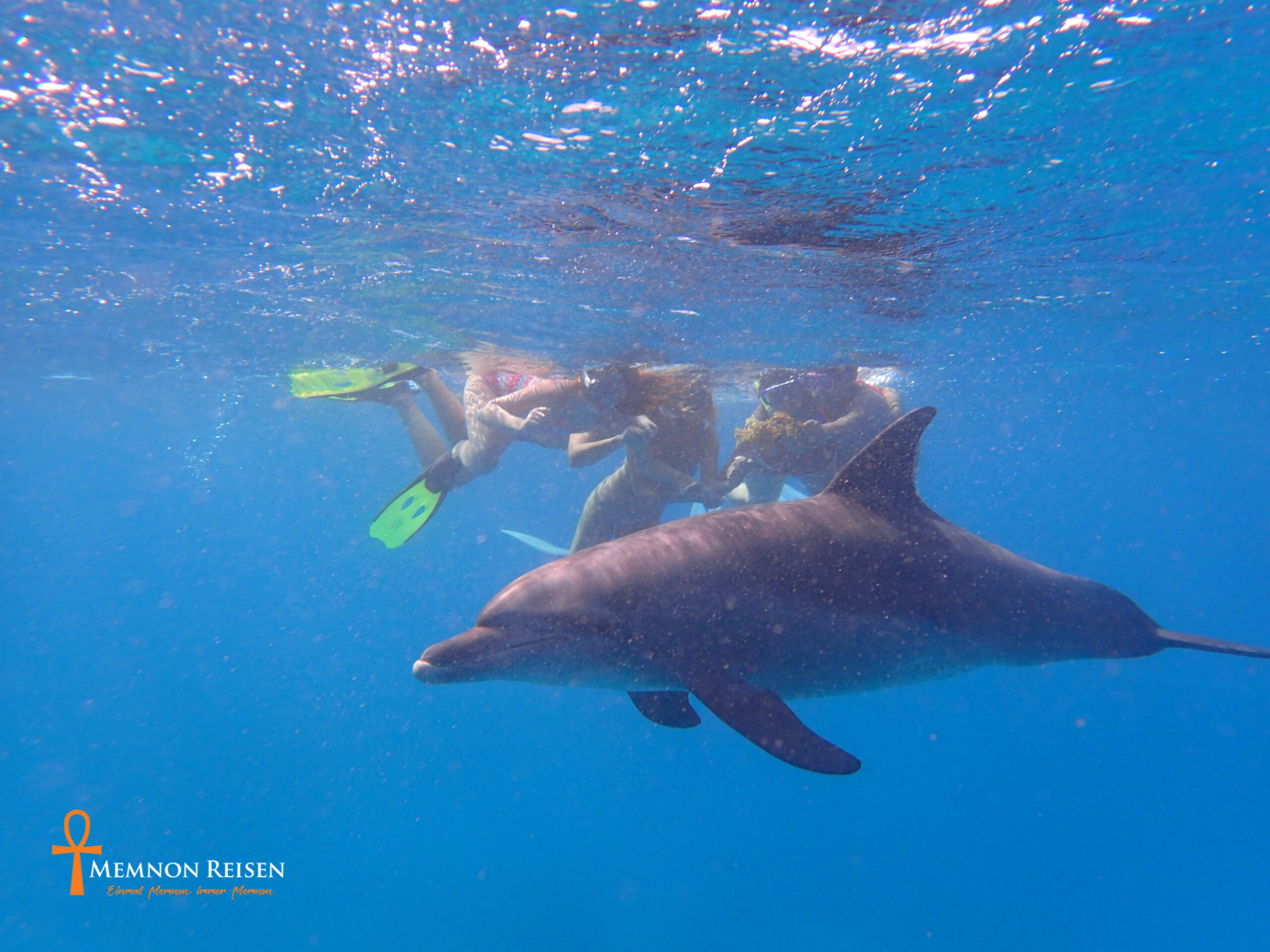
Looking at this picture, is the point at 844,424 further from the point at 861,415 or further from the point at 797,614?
the point at 797,614

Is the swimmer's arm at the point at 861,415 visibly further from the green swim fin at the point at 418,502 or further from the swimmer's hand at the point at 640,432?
the green swim fin at the point at 418,502

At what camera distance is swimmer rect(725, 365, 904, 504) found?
385 inches

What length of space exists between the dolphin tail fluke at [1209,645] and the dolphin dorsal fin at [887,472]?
2342 millimetres

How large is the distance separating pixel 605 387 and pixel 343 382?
28.8ft

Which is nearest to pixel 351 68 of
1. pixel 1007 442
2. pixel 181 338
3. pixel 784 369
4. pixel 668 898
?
pixel 784 369

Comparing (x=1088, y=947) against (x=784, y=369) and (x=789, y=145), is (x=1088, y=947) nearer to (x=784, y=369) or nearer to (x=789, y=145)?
(x=784, y=369)

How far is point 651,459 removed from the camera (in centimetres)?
958

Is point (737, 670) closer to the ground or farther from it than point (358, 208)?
closer to the ground

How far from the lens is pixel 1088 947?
14984mm

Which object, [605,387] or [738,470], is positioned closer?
[738,470]

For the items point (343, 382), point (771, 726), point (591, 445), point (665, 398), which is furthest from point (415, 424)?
point (771, 726)

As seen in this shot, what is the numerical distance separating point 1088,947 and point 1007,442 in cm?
6209

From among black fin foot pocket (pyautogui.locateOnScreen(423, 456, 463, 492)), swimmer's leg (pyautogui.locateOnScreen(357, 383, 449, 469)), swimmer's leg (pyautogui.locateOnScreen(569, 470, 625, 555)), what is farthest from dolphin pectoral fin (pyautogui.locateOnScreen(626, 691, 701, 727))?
swimmer's leg (pyautogui.locateOnScreen(357, 383, 449, 469))

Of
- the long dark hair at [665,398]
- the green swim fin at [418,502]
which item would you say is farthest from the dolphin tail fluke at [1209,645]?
the green swim fin at [418,502]
